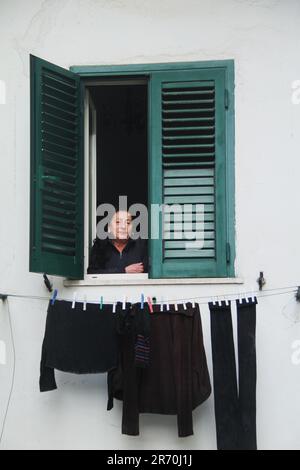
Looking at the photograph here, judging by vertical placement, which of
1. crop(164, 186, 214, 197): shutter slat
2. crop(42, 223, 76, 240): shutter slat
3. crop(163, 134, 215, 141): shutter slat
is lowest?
crop(42, 223, 76, 240): shutter slat

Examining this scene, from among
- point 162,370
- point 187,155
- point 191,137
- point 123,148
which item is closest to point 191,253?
point 187,155

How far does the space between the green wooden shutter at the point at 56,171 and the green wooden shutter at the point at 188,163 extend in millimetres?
531

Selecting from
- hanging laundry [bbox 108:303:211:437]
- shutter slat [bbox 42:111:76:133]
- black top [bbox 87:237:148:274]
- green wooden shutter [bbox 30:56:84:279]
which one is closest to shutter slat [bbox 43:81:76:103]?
green wooden shutter [bbox 30:56:84:279]

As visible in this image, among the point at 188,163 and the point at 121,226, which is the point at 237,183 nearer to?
the point at 188,163

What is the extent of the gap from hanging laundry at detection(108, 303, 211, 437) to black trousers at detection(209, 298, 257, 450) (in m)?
0.10

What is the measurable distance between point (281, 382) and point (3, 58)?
3008 mm

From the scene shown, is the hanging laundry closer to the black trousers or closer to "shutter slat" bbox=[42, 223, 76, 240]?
the black trousers

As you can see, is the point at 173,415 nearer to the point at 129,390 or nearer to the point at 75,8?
the point at 129,390

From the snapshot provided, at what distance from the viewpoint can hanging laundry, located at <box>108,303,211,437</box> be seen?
714cm

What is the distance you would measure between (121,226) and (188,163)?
678mm

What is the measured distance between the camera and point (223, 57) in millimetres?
7809

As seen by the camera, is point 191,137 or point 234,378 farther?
point 191,137

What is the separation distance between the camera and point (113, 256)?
7.96 meters
